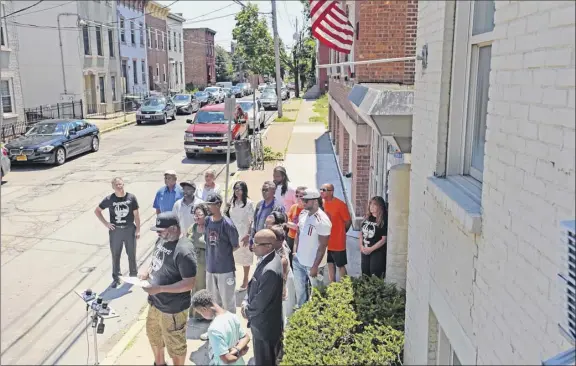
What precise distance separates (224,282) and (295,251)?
95 centimetres

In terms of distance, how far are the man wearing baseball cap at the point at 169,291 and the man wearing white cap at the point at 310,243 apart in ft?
5.10

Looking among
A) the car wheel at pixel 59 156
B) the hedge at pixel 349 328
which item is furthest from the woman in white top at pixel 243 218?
the car wheel at pixel 59 156

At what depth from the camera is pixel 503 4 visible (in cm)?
277

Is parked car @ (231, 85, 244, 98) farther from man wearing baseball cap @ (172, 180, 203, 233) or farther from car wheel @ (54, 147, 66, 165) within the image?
man wearing baseball cap @ (172, 180, 203, 233)

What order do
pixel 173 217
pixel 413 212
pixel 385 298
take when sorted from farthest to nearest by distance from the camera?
1. pixel 385 298
2. pixel 173 217
3. pixel 413 212

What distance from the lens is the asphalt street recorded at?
12.6 ft

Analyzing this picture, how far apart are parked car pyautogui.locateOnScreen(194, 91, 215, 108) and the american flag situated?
34.9 meters

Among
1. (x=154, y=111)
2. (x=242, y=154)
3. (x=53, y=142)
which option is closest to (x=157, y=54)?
(x=154, y=111)

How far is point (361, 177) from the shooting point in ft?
33.0

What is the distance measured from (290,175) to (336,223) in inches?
370

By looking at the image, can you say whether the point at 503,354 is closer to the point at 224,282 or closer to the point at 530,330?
the point at 530,330

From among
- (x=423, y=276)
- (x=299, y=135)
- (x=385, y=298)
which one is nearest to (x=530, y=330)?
(x=423, y=276)

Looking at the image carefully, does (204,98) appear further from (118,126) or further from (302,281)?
(302,281)

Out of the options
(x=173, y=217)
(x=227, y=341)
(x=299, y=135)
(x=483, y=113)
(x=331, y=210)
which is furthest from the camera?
(x=299, y=135)
